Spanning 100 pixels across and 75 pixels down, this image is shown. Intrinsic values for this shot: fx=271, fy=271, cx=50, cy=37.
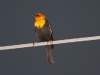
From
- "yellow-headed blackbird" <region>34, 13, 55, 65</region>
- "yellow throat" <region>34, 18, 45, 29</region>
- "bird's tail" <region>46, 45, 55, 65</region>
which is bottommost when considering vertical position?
"bird's tail" <region>46, 45, 55, 65</region>

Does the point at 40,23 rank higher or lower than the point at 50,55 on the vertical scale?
higher

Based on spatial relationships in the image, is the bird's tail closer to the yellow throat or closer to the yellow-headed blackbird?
the yellow-headed blackbird

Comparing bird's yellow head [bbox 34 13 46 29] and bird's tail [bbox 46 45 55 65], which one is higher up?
bird's yellow head [bbox 34 13 46 29]

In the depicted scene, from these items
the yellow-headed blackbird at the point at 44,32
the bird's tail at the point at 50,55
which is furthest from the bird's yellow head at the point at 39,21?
the bird's tail at the point at 50,55

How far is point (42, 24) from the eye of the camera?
325 centimetres

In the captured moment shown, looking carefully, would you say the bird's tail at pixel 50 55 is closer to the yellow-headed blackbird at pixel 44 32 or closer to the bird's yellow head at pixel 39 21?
the yellow-headed blackbird at pixel 44 32

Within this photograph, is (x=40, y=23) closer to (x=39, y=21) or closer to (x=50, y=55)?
(x=39, y=21)

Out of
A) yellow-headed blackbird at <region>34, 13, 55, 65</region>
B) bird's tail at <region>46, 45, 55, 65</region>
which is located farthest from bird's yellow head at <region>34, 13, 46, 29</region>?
bird's tail at <region>46, 45, 55, 65</region>

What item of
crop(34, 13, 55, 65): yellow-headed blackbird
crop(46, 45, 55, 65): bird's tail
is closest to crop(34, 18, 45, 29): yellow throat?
crop(34, 13, 55, 65): yellow-headed blackbird

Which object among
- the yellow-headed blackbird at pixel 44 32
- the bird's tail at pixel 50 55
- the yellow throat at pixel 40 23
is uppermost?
the yellow throat at pixel 40 23

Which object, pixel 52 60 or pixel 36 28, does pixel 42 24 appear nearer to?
pixel 36 28

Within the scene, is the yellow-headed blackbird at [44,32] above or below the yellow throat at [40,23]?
below

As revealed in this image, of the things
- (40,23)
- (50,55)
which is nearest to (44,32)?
(40,23)

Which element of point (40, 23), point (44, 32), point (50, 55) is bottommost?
point (50, 55)
